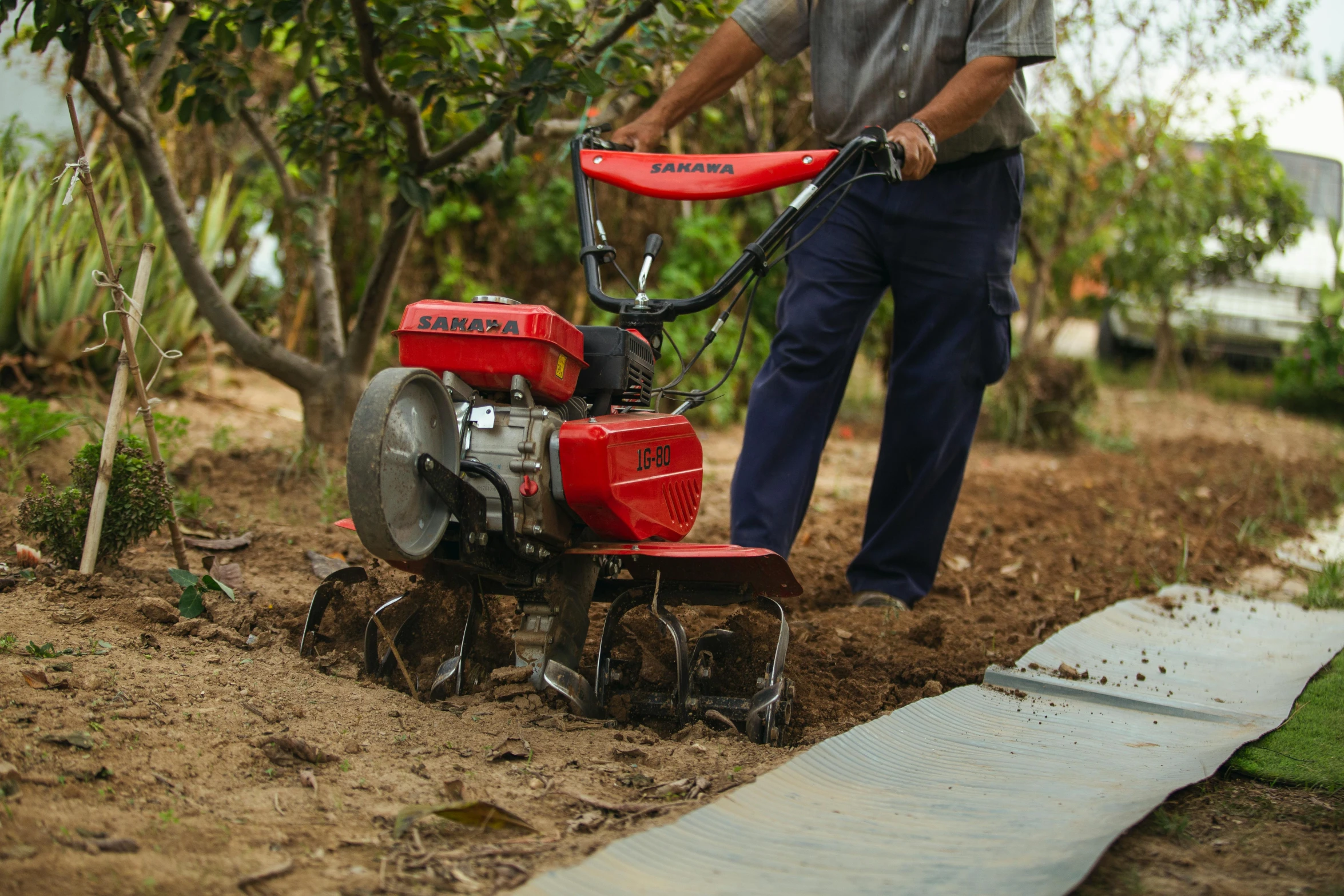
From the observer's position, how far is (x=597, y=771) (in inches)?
70.0

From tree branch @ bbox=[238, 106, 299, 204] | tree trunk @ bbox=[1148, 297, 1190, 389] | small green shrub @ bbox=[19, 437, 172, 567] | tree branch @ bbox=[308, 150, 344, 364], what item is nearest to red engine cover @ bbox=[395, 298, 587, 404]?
small green shrub @ bbox=[19, 437, 172, 567]

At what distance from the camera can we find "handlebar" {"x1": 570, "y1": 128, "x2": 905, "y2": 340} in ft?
7.47

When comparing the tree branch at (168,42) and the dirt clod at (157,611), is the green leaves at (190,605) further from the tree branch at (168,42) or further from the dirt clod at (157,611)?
the tree branch at (168,42)

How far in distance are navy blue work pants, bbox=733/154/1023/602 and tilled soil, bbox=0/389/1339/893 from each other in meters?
0.30

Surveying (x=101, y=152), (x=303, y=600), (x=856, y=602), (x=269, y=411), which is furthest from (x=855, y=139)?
(x=101, y=152)

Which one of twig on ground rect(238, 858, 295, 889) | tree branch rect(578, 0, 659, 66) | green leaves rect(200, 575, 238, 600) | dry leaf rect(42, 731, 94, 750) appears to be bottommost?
twig on ground rect(238, 858, 295, 889)

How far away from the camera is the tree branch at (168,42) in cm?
312

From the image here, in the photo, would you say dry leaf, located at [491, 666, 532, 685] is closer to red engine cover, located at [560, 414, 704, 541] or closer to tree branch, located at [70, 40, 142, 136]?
red engine cover, located at [560, 414, 704, 541]

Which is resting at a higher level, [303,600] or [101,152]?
[101,152]

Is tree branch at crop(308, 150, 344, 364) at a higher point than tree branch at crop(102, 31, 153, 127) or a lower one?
lower

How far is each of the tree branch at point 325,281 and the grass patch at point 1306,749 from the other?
291 centimetres

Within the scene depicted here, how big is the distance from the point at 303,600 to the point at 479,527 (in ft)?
2.69

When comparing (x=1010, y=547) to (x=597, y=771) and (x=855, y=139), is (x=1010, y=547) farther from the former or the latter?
(x=597, y=771)

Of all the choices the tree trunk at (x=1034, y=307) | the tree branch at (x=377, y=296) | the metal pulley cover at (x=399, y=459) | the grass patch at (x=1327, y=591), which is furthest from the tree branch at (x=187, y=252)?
the tree trunk at (x=1034, y=307)
